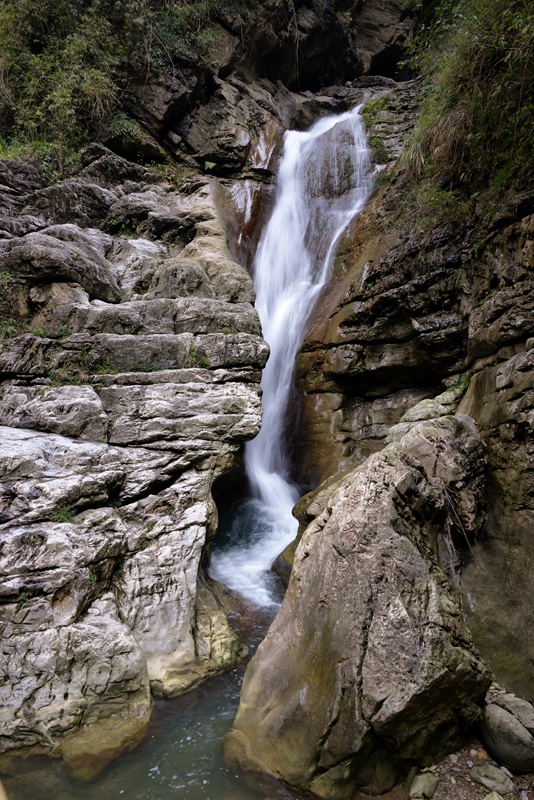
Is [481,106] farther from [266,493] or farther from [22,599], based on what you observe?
[22,599]

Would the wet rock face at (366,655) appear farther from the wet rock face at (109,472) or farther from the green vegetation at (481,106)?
the green vegetation at (481,106)

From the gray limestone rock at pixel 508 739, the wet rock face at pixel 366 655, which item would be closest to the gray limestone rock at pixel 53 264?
the wet rock face at pixel 366 655

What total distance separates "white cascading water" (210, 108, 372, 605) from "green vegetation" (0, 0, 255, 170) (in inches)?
218

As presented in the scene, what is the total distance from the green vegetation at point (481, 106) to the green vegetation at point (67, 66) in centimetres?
920

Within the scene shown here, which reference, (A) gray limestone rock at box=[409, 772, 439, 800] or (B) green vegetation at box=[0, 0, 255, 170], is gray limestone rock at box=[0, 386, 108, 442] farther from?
(B) green vegetation at box=[0, 0, 255, 170]

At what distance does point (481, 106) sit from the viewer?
6.92m

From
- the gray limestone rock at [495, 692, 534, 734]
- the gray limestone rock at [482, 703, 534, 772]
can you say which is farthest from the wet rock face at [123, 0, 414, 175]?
the gray limestone rock at [482, 703, 534, 772]

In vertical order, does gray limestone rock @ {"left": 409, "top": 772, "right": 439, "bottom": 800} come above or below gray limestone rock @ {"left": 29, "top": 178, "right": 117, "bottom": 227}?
below

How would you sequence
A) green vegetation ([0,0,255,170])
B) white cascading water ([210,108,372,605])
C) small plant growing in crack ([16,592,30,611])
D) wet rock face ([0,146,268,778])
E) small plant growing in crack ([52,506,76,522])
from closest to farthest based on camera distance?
wet rock face ([0,146,268,778]) < small plant growing in crack ([16,592,30,611]) < small plant growing in crack ([52,506,76,522]) < white cascading water ([210,108,372,605]) < green vegetation ([0,0,255,170])

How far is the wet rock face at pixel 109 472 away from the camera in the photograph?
4.53 m

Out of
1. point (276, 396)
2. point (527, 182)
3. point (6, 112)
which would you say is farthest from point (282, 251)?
point (6, 112)

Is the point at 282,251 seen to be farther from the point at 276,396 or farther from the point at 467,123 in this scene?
the point at 467,123

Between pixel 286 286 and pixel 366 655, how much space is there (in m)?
9.55

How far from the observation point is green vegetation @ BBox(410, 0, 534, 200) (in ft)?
20.2
